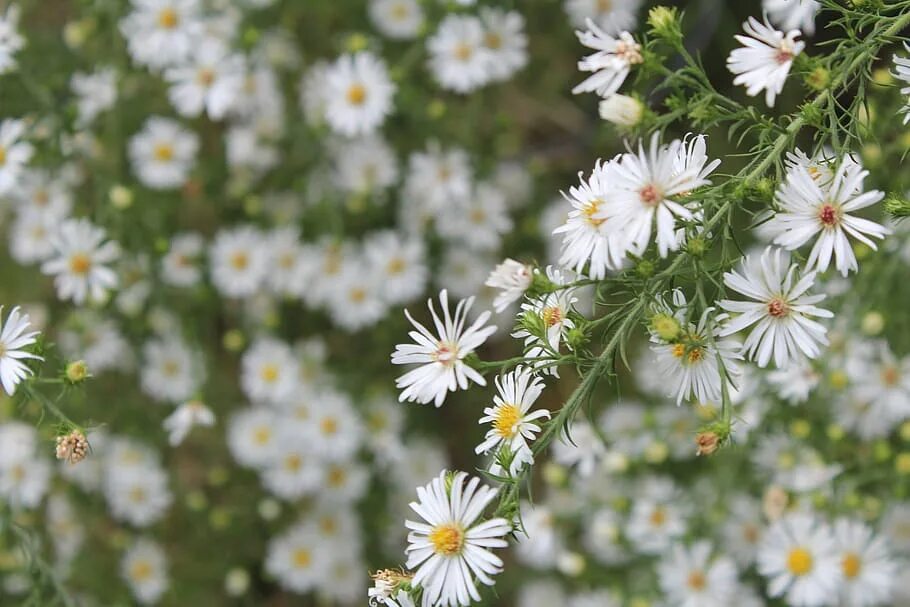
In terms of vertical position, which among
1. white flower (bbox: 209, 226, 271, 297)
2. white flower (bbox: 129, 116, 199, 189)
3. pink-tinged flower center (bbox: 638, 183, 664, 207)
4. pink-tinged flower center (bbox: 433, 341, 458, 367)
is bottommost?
pink-tinged flower center (bbox: 433, 341, 458, 367)

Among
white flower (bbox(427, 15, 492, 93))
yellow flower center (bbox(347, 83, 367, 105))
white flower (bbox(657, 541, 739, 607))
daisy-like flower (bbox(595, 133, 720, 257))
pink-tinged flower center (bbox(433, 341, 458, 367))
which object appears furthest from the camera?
yellow flower center (bbox(347, 83, 367, 105))

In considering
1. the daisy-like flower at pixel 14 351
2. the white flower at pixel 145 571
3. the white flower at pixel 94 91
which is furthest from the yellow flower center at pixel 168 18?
the white flower at pixel 145 571

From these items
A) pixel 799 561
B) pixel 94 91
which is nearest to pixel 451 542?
pixel 799 561

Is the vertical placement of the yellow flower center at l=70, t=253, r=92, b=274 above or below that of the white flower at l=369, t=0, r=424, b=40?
below

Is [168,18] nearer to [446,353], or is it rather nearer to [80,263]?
[80,263]

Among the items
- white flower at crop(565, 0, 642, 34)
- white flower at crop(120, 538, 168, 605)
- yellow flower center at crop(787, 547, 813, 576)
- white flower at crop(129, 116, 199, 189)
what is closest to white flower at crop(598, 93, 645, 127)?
white flower at crop(565, 0, 642, 34)

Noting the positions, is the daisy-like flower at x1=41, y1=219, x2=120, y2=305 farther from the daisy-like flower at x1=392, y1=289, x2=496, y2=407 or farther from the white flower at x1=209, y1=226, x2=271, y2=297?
the daisy-like flower at x1=392, y1=289, x2=496, y2=407

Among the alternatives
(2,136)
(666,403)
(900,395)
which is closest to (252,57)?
(2,136)
